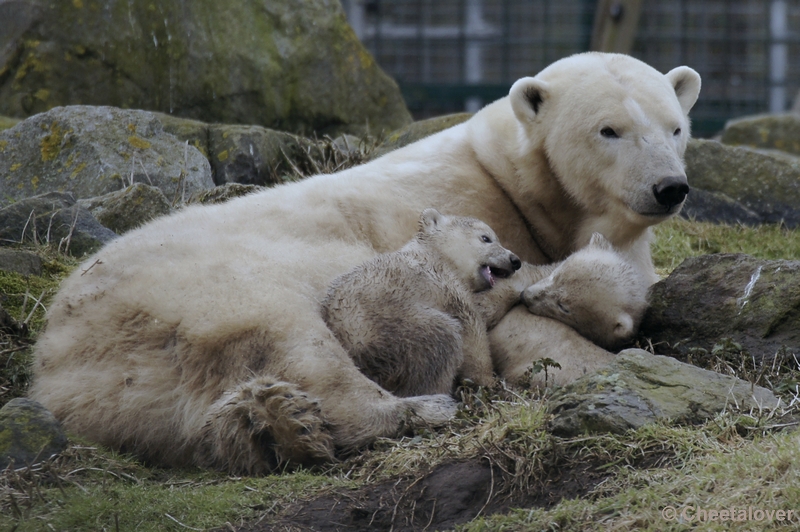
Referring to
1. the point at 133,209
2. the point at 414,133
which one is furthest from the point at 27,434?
the point at 414,133

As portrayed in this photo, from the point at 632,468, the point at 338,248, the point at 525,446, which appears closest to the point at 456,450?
the point at 525,446

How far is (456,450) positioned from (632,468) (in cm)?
61

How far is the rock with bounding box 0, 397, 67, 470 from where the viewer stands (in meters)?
3.26

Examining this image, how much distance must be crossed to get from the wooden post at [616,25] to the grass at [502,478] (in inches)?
410

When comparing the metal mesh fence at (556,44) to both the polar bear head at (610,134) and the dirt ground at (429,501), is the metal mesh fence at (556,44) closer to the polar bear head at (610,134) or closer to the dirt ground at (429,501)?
the polar bear head at (610,134)

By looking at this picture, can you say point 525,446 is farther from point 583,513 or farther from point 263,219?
point 263,219

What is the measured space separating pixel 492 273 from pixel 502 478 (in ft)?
5.09

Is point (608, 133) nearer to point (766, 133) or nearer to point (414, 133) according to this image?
point (414, 133)

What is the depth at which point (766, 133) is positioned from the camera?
12.2 m

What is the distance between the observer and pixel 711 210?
7.75m

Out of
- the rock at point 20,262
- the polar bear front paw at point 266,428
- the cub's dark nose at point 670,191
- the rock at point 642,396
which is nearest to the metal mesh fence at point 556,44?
the rock at point 20,262

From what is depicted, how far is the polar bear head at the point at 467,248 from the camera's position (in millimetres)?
4344

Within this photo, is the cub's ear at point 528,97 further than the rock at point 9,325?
Yes

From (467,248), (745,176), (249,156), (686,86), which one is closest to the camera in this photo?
(467,248)
